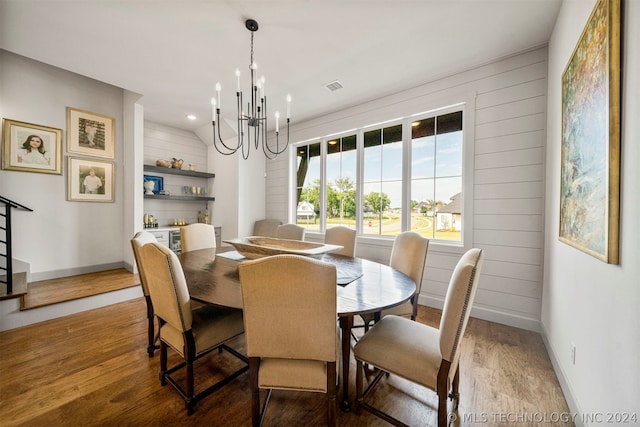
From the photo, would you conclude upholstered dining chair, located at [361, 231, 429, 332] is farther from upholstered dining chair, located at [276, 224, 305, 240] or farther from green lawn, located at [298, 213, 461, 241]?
upholstered dining chair, located at [276, 224, 305, 240]

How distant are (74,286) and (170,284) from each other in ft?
9.47

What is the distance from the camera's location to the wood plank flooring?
105 inches

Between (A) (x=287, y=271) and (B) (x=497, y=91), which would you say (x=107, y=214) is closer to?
(A) (x=287, y=271)

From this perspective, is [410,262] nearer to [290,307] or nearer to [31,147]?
[290,307]

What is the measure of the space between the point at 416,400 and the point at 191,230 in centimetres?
276

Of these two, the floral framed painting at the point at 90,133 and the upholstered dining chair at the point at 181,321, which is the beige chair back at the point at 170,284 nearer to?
the upholstered dining chair at the point at 181,321

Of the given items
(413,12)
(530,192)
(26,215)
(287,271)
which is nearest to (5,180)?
(26,215)

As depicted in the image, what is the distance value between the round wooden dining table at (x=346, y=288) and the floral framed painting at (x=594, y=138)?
961mm

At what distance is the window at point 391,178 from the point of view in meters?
3.01

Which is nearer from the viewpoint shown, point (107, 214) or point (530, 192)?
point (530, 192)

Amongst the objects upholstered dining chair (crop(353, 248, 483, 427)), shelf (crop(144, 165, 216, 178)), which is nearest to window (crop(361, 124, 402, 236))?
upholstered dining chair (crop(353, 248, 483, 427))

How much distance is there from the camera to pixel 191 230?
116 inches

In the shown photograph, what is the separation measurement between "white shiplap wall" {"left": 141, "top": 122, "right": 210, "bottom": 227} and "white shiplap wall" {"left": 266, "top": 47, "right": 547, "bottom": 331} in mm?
4473

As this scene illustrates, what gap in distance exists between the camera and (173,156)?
4.76m
